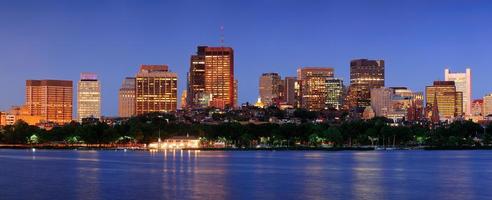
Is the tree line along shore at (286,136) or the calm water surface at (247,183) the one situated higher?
the tree line along shore at (286,136)

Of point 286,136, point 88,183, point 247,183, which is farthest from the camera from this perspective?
point 286,136

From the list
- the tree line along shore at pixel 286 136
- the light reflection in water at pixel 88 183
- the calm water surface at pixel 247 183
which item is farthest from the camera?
the tree line along shore at pixel 286 136

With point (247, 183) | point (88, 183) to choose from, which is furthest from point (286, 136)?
point (88, 183)

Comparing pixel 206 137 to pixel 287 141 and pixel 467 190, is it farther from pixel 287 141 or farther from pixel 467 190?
pixel 467 190

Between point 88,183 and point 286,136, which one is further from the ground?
point 286,136

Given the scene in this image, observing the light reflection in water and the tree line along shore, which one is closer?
the light reflection in water

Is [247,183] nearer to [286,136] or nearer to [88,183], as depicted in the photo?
[88,183]

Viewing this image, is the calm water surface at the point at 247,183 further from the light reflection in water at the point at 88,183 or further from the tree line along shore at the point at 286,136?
the tree line along shore at the point at 286,136

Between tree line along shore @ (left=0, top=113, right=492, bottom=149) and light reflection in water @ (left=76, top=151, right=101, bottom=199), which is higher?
tree line along shore @ (left=0, top=113, right=492, bottom=149)

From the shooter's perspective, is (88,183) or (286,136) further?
(286,136)

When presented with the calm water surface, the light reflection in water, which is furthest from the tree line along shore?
the light reflection in water

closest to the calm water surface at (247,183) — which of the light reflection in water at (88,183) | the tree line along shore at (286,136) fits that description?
the light reflection in water at (88,183)

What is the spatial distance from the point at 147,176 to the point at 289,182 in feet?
44.3

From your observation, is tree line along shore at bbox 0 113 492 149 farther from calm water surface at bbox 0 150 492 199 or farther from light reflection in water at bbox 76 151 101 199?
light reflection in water at bbox 76 151 101 199
